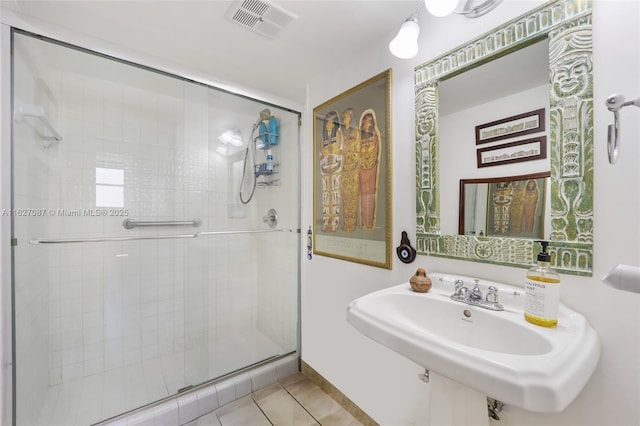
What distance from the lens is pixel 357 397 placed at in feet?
4.85

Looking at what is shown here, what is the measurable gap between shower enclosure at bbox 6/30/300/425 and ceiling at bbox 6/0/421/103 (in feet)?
0.45

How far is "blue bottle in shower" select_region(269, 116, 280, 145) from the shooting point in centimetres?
203

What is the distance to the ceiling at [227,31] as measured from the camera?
119 centimetres

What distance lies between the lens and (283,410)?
1557 mm

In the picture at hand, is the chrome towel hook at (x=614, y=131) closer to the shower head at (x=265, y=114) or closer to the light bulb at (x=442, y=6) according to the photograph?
the light bulb at (x=442, y=6)

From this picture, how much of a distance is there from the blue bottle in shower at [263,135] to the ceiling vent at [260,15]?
0.72 metres

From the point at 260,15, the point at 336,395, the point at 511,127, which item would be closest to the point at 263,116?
the point at 260,15

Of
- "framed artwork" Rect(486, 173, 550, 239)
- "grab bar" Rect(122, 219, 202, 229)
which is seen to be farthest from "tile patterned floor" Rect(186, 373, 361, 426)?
"framed artwork" Rect(486, 173, 550, 239)

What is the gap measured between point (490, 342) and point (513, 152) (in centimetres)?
66

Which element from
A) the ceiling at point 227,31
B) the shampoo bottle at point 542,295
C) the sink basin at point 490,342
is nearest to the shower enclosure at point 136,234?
the ceiling at point 227,31

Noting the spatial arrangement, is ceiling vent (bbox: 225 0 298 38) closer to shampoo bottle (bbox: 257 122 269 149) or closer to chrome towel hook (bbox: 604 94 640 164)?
shampoo bottle (bbox: 257 122 269 149)

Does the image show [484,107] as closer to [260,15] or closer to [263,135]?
[260,15]

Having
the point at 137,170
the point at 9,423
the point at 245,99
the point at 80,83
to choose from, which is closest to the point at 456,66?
the point at 245,99

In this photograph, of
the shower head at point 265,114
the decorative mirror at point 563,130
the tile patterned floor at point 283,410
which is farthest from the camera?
the shower head at point 265,114
